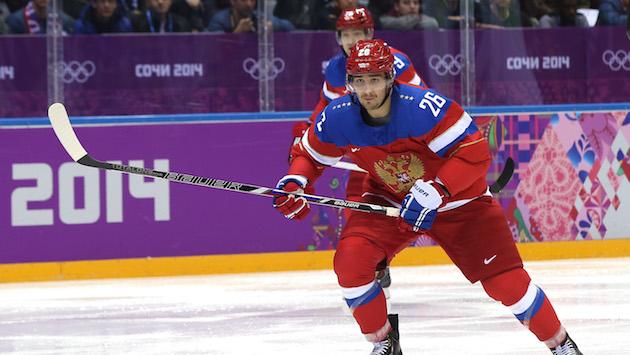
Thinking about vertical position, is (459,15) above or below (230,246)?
above

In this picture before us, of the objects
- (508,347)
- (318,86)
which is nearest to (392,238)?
(508,347)

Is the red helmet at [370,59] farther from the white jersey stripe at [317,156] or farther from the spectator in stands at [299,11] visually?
the spectator in stands at [299,11]

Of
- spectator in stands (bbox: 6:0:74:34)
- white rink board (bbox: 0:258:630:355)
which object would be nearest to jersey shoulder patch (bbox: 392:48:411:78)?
white rink board (bbox: 0:258:630:355)

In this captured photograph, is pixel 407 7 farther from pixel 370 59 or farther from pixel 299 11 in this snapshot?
pixel 370 59

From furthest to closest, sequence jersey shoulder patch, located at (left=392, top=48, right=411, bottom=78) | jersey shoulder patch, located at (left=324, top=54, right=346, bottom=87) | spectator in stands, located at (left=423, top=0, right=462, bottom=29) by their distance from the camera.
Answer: spectator in stands, located at (left=423, top=0, right=462, bottom=29) → jersey shoulder patch, located at (left=324, top=54, right=346, bottom=87) → jersey shoulder patch, located at (left=392, top=48, right=411, bottom=78)

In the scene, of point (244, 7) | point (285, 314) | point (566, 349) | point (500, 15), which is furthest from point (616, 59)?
point (566, 349)

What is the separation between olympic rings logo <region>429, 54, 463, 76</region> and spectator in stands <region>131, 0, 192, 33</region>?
4.40 feet

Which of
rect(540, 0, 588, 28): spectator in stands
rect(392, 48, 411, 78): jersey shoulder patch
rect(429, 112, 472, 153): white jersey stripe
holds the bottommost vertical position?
rect(540, 0, 588, 28): spectator in stands

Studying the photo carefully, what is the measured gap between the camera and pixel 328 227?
7.45m

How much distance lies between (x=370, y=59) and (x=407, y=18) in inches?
151

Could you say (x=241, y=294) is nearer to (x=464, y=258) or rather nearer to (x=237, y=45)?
(x=237, y=45)

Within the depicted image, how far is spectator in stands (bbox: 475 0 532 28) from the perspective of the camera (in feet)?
26.2

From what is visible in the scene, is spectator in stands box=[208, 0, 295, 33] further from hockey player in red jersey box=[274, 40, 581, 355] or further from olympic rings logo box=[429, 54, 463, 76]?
hockey player in red jersey box=[274, 40, 581, 355]

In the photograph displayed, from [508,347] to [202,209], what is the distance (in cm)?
263
